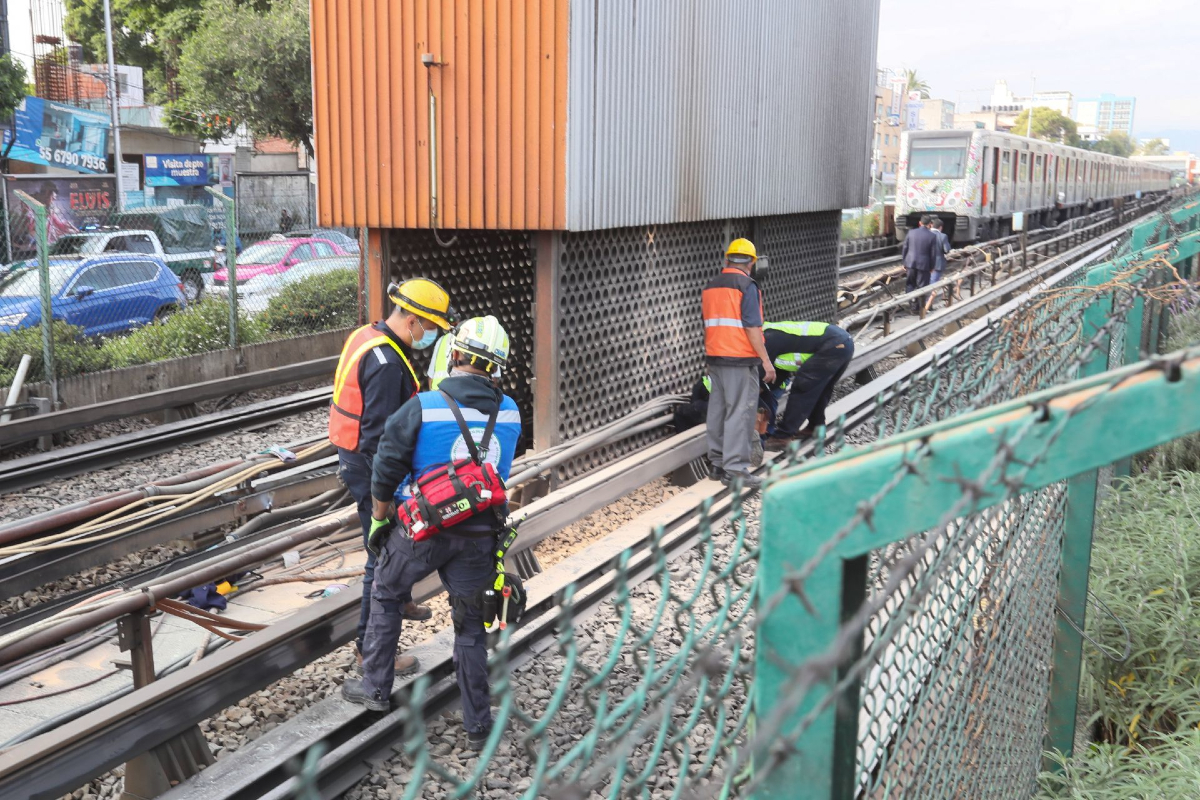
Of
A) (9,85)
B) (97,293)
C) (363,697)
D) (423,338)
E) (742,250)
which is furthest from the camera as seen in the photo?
(9,85)

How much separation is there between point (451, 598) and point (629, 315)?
16.4ft

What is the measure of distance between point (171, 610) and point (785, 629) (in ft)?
14.6

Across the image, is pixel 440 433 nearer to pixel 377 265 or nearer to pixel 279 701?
pixel 279 701

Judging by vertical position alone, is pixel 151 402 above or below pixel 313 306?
below

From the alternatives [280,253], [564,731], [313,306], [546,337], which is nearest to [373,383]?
[564,731]

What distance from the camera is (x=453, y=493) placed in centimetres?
460

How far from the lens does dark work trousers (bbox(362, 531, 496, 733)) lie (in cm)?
483

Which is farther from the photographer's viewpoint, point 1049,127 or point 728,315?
point 1049,127

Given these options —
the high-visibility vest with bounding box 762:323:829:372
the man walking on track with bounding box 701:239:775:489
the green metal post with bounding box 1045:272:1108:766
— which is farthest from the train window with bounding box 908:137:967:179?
the green metal post with bounding box 1045:272:1108:766

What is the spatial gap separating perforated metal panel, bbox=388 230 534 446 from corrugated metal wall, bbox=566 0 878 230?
54.4 inches

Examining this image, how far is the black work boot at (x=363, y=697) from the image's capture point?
5039 mm

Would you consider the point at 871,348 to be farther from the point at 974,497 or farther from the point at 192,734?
the point at 974,497

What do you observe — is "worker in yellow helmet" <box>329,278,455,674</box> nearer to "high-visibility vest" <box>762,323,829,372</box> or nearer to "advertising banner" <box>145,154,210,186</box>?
"high-visibility vest" <box>762,323,829,372</box>

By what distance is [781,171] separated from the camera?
11.9 metres
